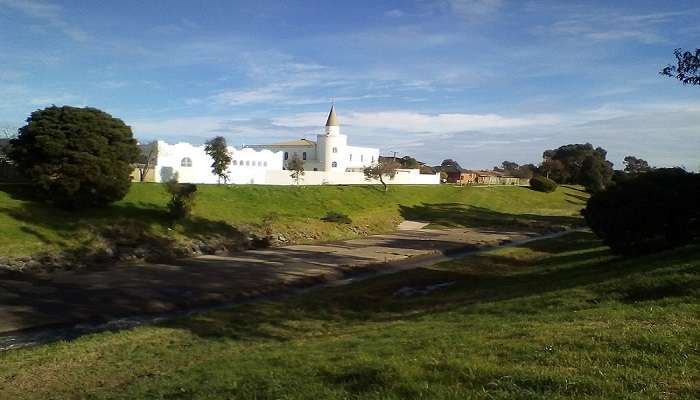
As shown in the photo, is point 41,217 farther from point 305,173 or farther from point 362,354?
point 305,173

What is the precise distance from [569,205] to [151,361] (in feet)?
246

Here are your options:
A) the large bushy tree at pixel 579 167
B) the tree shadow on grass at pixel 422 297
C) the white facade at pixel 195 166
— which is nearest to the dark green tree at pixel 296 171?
the white facade at pixel 195 166

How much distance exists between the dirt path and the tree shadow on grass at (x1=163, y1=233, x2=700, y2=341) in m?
2.97

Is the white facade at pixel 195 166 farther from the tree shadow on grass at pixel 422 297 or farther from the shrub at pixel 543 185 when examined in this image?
the shrub at pixel 543 185

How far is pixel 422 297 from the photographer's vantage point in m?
19.5

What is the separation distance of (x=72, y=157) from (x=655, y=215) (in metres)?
29.5

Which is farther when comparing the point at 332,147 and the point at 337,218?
the point at 332,147

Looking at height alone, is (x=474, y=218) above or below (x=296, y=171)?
below

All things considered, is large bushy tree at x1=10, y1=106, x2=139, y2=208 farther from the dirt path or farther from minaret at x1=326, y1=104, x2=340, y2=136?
minaret at x1=326, y1=104, x2=340, y2=136

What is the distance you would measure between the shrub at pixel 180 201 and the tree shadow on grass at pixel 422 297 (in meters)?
16.8

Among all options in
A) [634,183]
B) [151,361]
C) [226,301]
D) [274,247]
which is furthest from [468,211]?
[151,361]

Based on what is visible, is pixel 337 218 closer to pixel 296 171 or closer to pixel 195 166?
pixel 195 166

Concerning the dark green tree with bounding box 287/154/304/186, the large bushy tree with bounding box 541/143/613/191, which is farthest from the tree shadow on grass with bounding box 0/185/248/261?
the large bushy tree with bounding box 541/143/613/191

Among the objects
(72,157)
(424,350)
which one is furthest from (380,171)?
(424,350)
